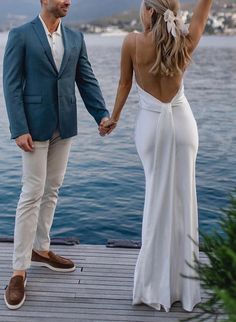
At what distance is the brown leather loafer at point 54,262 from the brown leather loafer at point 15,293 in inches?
12.5

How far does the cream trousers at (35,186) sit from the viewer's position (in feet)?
12.0

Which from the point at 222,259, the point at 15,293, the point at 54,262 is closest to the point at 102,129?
the point at 54,262

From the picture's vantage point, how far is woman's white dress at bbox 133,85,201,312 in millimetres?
3404

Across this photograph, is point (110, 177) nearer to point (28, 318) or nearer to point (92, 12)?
point (28, 318)

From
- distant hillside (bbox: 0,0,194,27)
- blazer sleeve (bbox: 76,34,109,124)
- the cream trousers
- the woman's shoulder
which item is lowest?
distant hillside (bbox: 0,0,194,27)

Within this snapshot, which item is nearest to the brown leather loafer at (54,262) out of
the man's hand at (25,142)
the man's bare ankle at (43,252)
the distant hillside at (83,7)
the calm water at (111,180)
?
the man's bare ankle at (43,252)

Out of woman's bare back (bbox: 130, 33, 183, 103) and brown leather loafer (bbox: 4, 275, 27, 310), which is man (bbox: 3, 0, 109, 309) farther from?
woman's bare back (bbox: 130, 33, 183, 103)

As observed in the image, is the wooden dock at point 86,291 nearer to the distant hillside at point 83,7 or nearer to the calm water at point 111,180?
the calm water at point 111,180

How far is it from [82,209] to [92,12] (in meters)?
139

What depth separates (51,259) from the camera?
13.2 feet

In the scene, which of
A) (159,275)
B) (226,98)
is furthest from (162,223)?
(226,98)

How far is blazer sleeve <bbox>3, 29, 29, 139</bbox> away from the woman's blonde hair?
76 centimetres

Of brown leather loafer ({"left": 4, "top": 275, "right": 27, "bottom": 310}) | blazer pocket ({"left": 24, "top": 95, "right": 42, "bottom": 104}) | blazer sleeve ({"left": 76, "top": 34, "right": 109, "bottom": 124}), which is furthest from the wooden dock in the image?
blazer pocket ({"left": 24, "top": 95, "right": 42, "bottom": 104})

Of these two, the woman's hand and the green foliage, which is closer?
the green foliage
